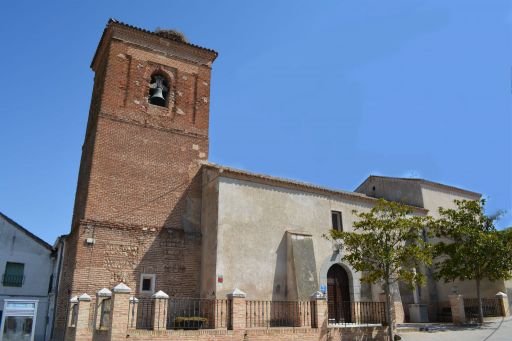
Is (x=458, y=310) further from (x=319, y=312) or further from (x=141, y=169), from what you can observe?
(x=141, y=169)

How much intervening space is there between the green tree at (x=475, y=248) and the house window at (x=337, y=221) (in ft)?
13.4

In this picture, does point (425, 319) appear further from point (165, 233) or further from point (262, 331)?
point (165, 233)

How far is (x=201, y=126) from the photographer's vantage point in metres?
19.9

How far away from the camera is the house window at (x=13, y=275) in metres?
22.0

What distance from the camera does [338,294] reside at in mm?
18297

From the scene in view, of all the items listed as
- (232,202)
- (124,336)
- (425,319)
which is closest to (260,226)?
(232,202)

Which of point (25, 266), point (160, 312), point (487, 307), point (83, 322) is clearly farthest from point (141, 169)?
point (487, 307)

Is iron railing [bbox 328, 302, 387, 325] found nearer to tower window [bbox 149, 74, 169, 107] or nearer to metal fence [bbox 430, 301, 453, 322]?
metal fence [bbox 430, 301, 453, 322]

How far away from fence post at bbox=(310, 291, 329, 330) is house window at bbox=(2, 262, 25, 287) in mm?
16328

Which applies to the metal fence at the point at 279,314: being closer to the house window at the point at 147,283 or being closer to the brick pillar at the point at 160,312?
the brick pillar at the point at 160,312

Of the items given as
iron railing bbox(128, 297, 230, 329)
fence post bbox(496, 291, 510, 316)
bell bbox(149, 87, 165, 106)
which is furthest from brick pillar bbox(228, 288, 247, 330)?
fence post bbox(496, 291, 510, 316)

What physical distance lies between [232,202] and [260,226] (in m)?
1.50

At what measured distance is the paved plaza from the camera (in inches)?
562

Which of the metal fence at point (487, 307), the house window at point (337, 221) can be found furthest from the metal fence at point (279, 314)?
the metal fence at point (487, 307)
